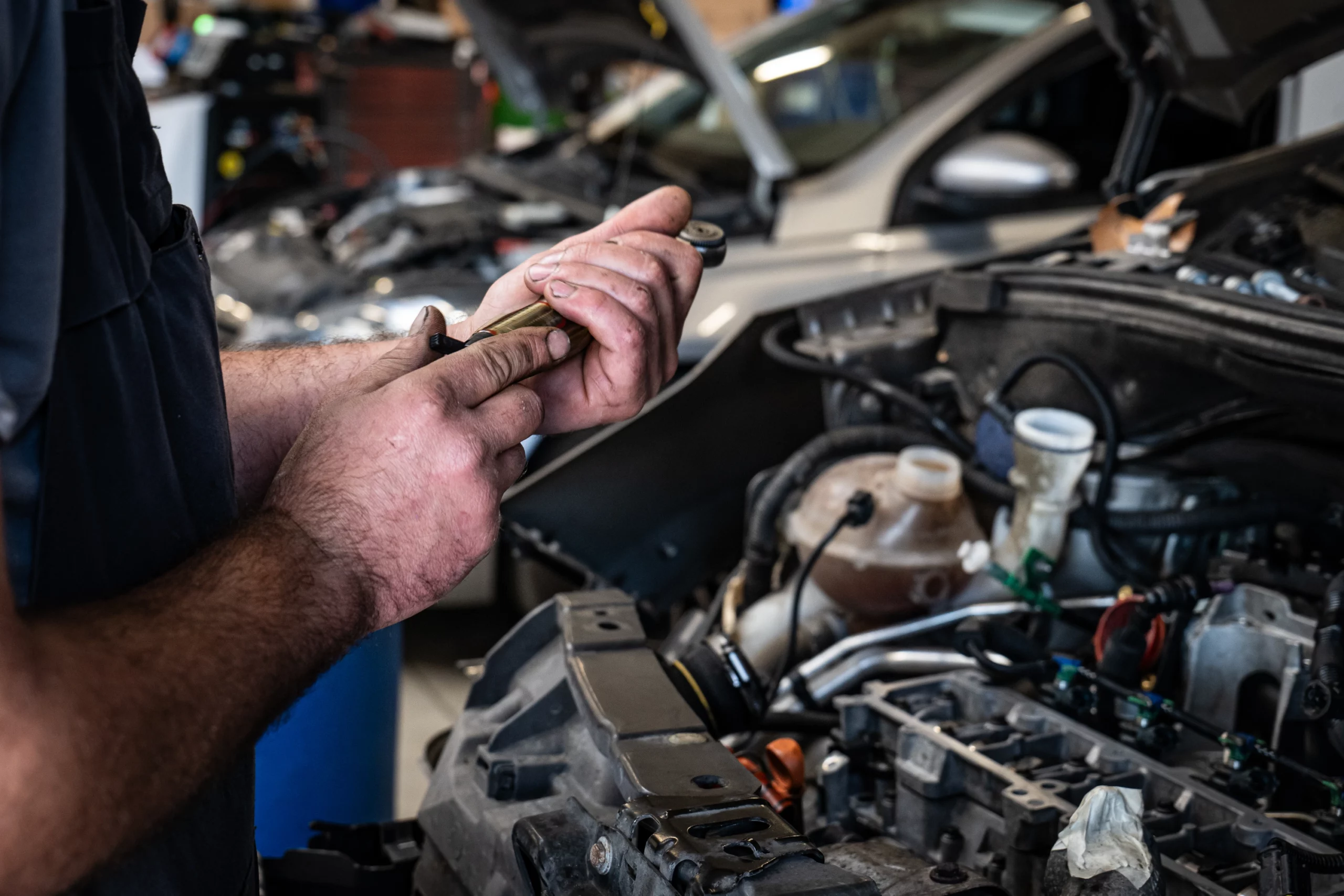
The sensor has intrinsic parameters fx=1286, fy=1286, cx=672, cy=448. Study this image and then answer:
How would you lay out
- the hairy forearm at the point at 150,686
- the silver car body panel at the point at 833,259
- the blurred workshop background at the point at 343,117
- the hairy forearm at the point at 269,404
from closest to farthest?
the hairy forearm at the point at 150,686 → the hairy forearm at the point at 269,404 → the silver car body panel at the point at 833,259 → the blurred workshop background at the point at 343,117

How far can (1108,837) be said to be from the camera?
41.7 inches

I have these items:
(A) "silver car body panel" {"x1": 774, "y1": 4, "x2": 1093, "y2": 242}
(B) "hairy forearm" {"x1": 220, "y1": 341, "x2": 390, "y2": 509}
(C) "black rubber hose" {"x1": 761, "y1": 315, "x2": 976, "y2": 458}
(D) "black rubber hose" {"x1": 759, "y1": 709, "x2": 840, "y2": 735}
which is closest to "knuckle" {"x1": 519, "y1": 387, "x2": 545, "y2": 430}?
(B) "hairy forearm" {"x1": 220, "y1": 341, "x2": 390, "y2": 509}

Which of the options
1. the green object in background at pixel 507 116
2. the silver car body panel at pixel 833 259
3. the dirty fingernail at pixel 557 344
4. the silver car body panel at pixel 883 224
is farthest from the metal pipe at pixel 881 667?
the green object in background at pixel 507 116

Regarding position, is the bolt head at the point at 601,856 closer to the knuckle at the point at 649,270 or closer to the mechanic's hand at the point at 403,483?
the mechanic's hand at the point at 403,483

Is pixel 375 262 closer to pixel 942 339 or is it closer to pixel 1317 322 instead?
pixel 942 339

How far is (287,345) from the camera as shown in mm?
1405

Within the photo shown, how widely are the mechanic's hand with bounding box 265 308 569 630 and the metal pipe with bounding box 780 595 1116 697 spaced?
0.75 m

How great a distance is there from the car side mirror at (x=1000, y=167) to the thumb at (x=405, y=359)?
2216 mm

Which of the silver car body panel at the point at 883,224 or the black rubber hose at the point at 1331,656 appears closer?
the black rubber hose at the point at 1331,656

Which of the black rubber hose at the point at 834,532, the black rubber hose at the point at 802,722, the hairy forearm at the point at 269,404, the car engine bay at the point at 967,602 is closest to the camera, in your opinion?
the car engine bay at the point at 967,602

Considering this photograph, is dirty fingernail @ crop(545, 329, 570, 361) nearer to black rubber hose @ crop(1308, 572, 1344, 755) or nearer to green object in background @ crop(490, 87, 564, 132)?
black rubber hose @ crop(1308, 572, 1344, 755)

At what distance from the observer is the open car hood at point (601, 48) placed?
9.89 ft

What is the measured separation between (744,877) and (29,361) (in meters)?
0.58

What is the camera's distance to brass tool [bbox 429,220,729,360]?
109 cm
